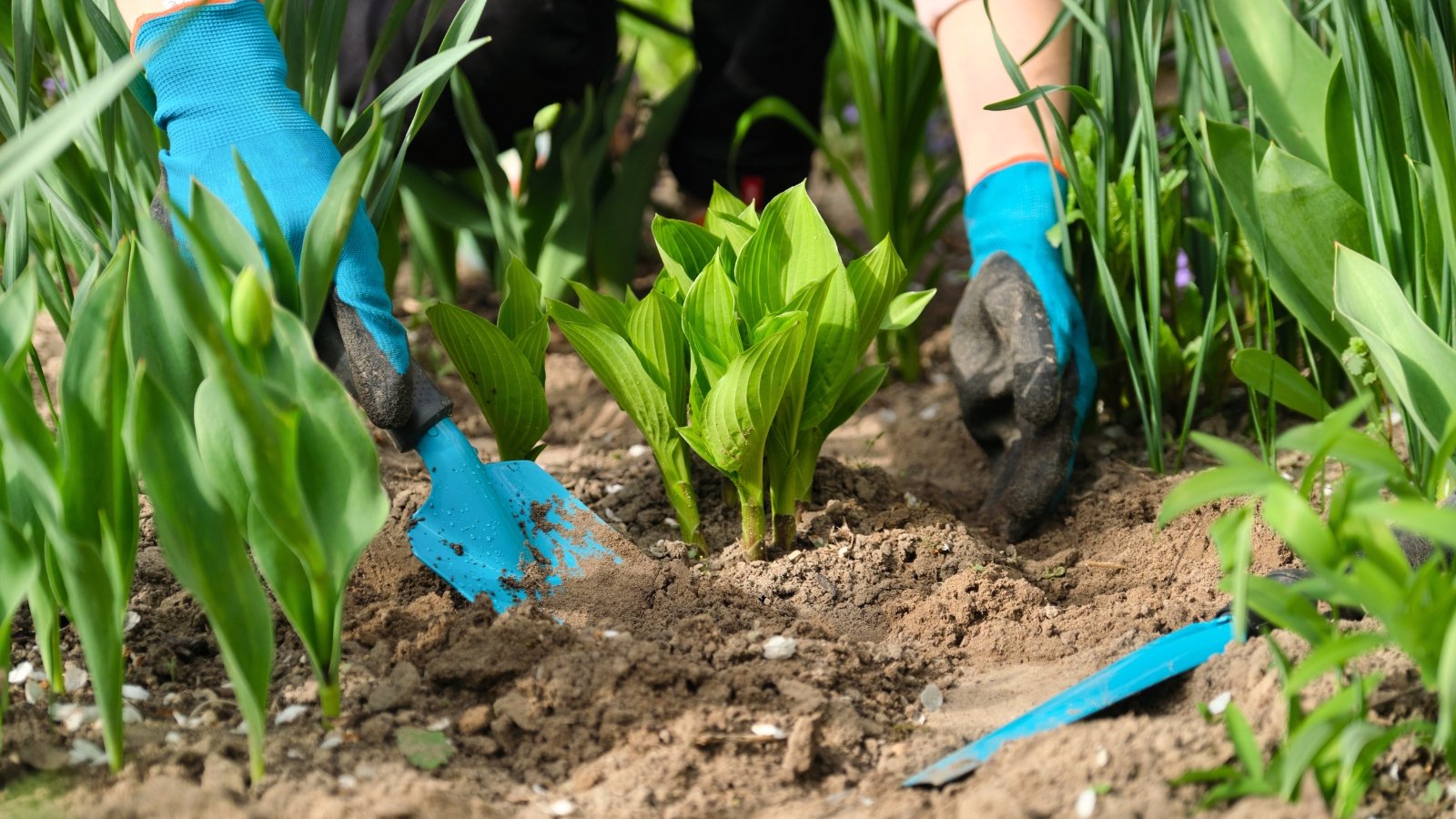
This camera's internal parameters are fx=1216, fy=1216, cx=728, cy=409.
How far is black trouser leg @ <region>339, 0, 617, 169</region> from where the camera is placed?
184 centimetres

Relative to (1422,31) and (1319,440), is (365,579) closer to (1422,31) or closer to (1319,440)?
(1319,440)

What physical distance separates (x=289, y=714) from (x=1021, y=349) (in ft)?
2.86

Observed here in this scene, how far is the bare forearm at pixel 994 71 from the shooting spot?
58.9 inches

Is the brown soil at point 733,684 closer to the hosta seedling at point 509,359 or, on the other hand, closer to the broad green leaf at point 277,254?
the hosta seedling at point 509,359

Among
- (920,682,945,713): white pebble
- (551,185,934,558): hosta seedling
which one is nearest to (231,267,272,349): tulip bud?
(551,185,934,558): hosta seedling

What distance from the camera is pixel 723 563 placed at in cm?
129

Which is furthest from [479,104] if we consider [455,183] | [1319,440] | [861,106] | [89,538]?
[1319,440]

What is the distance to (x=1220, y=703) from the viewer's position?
38.1 inches

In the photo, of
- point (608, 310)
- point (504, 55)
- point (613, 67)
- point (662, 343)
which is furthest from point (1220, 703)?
point (613, 67)

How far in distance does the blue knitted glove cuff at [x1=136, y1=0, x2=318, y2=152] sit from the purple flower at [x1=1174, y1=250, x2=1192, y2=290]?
113 cm

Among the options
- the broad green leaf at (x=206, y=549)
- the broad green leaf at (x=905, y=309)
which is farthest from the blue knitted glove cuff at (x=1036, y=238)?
the broad green leaf at (x=206, y=549)

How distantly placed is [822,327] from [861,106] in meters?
0.79

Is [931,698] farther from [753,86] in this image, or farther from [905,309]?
[753,86]

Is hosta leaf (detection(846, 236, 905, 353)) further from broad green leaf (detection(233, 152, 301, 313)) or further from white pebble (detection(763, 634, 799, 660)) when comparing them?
broad green leaf (detection(233, 152, 301, 313))
